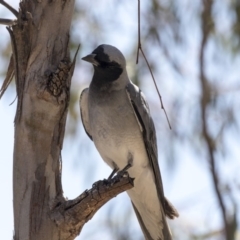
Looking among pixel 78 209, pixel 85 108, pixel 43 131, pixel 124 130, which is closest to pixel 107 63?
pixel 85 108

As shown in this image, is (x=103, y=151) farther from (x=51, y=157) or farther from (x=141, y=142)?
(x=51, y=157)

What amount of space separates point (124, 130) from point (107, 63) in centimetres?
43

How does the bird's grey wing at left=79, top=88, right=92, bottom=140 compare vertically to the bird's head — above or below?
below

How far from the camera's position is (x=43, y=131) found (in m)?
3.08

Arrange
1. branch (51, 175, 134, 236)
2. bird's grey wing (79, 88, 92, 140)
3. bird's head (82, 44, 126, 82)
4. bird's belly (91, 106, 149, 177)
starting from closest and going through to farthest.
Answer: branch (51, 175, 134, 236) → bird's belly (91, 106, 149, 177) → bird's head (82, 44, 126, 82) → bird's grey wing (79, 88, 92, 140)

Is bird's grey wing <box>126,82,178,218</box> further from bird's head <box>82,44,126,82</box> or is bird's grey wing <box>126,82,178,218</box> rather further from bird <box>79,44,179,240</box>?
bird's head <box>82,44,126,82</box>

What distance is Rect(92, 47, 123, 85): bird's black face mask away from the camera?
162 inches

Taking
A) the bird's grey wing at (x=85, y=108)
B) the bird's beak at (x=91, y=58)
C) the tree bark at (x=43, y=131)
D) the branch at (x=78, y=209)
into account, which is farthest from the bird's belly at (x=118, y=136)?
the branch at (x=78, y=209)

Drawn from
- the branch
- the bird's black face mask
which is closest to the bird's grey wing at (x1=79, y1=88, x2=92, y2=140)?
the bird's black face mask

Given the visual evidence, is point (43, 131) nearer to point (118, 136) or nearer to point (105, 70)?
point (118, 136)

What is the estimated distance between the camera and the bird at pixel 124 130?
3.99 metres

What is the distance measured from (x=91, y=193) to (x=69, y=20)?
0.81 m

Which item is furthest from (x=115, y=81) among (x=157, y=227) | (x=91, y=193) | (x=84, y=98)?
(x=91, y=193)

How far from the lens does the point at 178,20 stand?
19.4 feet
